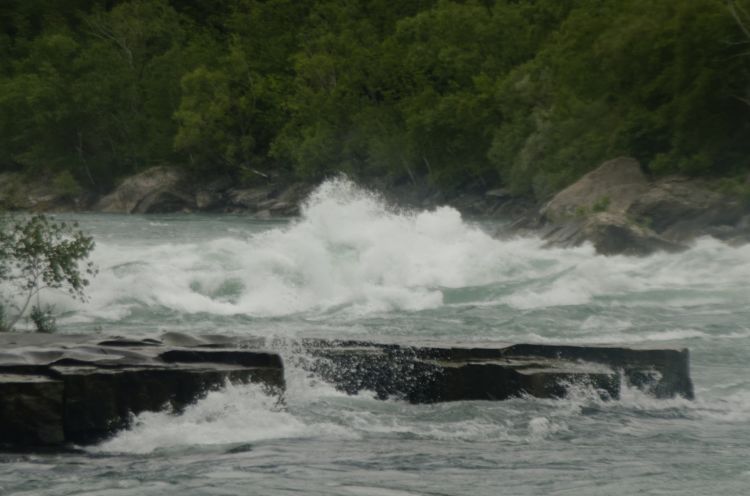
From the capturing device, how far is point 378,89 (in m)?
67.5

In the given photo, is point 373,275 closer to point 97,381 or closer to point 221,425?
point 221,425

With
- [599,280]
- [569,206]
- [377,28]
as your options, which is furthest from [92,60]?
[599,280]

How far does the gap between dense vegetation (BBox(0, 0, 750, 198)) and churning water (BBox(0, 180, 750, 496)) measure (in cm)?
936

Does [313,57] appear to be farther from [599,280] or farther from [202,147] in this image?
[599,280]

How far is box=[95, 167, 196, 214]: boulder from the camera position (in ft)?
212

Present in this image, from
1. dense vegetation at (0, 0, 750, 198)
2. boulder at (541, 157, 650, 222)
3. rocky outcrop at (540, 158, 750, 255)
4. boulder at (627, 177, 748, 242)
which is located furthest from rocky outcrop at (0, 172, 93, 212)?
boulder at (627, 177, 748, 242)

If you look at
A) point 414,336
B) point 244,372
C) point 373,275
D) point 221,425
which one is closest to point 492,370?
point 244,372

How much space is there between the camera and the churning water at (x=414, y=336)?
1038 cm

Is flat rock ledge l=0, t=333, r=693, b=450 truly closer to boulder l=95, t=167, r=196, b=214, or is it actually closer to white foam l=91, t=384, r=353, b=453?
white foam l=91, t=384, r=353, b=453

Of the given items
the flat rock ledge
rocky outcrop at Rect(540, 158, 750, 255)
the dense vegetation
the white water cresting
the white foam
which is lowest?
the white foam

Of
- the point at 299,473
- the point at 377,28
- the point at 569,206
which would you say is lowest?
the point at 299,473

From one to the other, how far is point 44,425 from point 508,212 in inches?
1716

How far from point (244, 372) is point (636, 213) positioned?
81.7 ft

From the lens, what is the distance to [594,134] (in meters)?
45.1
